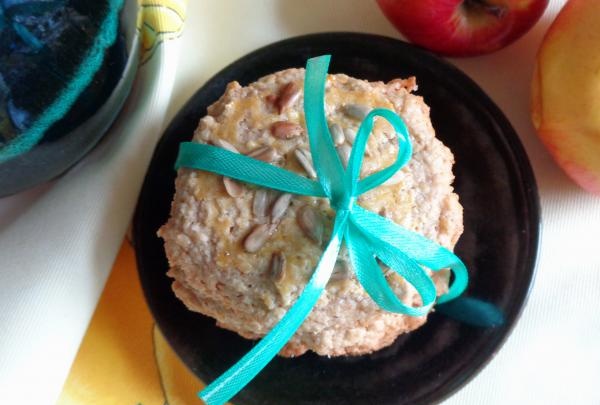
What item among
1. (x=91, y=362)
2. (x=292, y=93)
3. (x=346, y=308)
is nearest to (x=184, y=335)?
(x=91, y=362)

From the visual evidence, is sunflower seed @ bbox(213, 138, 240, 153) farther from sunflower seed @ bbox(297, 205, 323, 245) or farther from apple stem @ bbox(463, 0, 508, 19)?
apple stem @ bbox(463, 0, 508, 19)

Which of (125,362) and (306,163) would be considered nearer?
(306,163)

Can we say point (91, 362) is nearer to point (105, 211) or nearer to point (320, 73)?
point (105, 211)

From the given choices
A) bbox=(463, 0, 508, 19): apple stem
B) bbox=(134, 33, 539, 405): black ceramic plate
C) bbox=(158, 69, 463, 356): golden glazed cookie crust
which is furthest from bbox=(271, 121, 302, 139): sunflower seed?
bbox=(463, 0, 508, 19): apple stem

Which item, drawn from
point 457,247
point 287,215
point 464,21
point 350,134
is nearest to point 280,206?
point 287,215

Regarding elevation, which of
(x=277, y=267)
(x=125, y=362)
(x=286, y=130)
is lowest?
(x=125, y=362)

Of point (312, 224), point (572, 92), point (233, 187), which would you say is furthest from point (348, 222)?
point (572, 92)

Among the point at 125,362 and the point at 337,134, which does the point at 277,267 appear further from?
the point at 125,362

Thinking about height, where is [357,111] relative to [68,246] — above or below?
above
